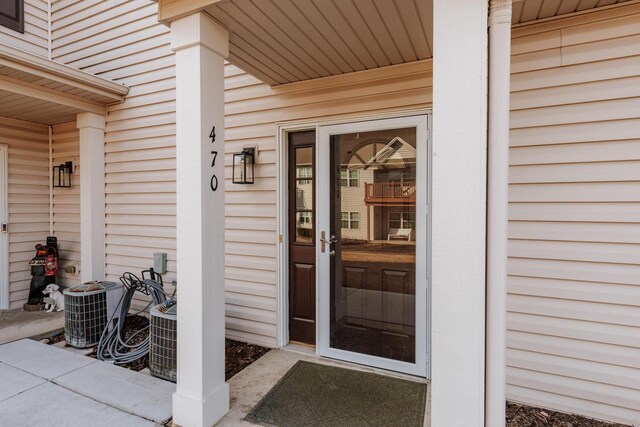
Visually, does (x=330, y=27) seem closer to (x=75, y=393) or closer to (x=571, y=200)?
(x=571, y=200)

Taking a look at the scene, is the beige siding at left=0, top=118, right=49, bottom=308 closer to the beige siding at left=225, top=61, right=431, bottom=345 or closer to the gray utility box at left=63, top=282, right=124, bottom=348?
the gray utility box at left=63, top=282, right=124, bottom=348

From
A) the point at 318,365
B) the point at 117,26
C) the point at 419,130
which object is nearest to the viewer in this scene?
the point at 419,130

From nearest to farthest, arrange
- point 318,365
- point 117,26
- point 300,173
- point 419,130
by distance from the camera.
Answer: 1. point 419,130
2. point 318,365
3. point 300,173
4. point 117,26

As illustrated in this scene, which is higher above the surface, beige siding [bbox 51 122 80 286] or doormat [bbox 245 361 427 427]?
beige siding [bbox 51 122 80 286]

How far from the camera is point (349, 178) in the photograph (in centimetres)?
294

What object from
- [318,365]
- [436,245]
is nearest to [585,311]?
[436,245]

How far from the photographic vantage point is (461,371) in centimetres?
139

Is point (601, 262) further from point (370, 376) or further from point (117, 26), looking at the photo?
point (117, 26)

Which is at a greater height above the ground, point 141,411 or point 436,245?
point 436,245

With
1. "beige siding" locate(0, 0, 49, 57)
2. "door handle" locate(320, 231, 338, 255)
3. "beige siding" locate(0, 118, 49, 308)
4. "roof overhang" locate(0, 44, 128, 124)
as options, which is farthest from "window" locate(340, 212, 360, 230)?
"beige siding" locate(0, 0, 49, 57)

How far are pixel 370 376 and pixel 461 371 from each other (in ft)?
4.79

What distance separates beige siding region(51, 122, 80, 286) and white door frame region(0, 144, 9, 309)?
1.64ft

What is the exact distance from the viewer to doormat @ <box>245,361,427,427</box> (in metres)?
2.14

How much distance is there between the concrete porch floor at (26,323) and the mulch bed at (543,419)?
451 centimetres
